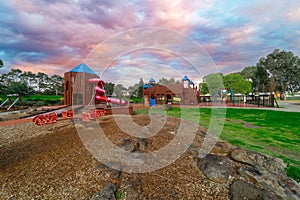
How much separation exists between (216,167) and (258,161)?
1.07 metres

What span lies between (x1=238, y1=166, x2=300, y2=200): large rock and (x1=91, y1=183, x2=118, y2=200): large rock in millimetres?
2291

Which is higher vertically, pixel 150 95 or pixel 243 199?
pixel 150 95

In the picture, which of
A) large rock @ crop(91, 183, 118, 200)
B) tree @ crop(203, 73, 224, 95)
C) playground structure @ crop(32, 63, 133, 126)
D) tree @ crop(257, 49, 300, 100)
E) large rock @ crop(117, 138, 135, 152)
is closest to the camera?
large rock @ crop(91, 183, 118, 200)

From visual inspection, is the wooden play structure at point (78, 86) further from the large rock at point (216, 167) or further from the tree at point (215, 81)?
the large rock at point (216, 167)

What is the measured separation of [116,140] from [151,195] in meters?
2.04

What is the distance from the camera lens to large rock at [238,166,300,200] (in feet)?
7.90

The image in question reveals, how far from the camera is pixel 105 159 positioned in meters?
3.24

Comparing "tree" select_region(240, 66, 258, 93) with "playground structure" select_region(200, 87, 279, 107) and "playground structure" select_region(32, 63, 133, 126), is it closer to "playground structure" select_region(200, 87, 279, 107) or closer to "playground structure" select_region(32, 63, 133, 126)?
"playground structure" select_region(200, 87, 279, 107)

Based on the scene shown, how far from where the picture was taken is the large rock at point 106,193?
2303mm

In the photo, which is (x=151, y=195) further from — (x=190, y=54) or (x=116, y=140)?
(x=190, y=54)

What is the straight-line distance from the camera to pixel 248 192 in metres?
2.43

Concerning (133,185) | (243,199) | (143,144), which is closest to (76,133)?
(143,144)

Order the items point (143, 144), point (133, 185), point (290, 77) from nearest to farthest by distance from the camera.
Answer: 1. point (133, 185)
2. point (143, 144)
3. point (290, 77)

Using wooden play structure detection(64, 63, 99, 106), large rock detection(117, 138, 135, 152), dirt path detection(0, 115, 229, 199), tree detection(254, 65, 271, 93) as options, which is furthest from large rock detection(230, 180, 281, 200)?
tree detection(254, 65, 271, 93)
